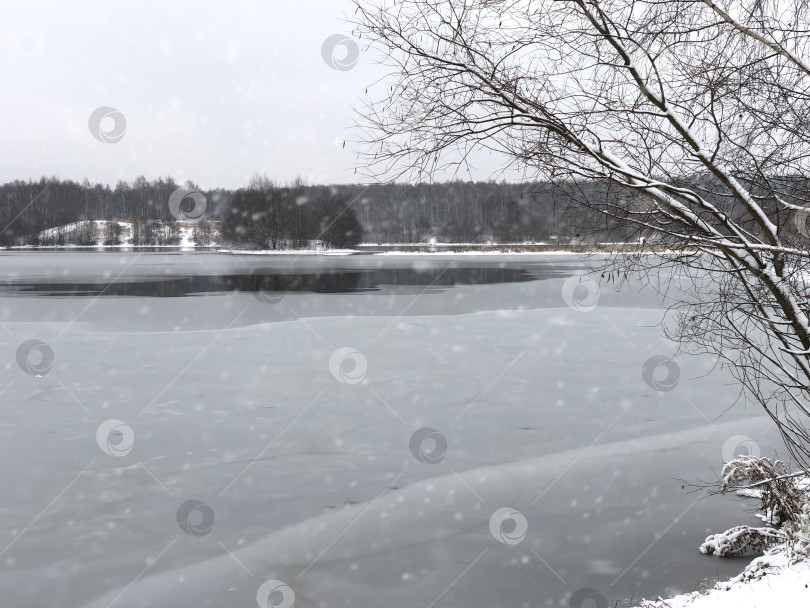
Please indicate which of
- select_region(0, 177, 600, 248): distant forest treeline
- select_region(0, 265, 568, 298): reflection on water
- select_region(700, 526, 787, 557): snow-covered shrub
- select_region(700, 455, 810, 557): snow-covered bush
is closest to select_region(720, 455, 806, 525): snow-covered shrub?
select_region(700, 455, 810, 557): snow-covered bush

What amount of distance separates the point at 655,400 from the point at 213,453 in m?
6.73

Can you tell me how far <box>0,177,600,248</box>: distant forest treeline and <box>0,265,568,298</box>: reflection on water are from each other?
48.9 ft

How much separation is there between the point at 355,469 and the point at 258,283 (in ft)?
83.6

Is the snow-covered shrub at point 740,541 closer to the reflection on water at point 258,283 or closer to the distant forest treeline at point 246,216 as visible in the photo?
the reflection on water at point 258,283

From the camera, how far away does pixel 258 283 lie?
32594mm

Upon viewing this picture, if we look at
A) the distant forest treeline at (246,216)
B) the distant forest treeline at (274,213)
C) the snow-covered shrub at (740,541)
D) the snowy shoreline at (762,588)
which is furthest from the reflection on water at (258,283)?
the snowy shoreline at (762,588)

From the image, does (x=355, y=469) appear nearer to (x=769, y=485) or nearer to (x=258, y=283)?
(x=769, y=485)

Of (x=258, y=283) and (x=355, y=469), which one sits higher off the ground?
(x=258, y=283)

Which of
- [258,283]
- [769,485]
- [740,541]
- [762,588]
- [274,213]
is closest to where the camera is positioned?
[762,588]

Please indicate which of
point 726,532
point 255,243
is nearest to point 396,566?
point 726,532

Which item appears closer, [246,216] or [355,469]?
[355,469]

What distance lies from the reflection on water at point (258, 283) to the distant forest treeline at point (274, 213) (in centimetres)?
1490

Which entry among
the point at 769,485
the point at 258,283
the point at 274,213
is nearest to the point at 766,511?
the point at 769,485

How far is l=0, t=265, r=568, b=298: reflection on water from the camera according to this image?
27.3 metres
